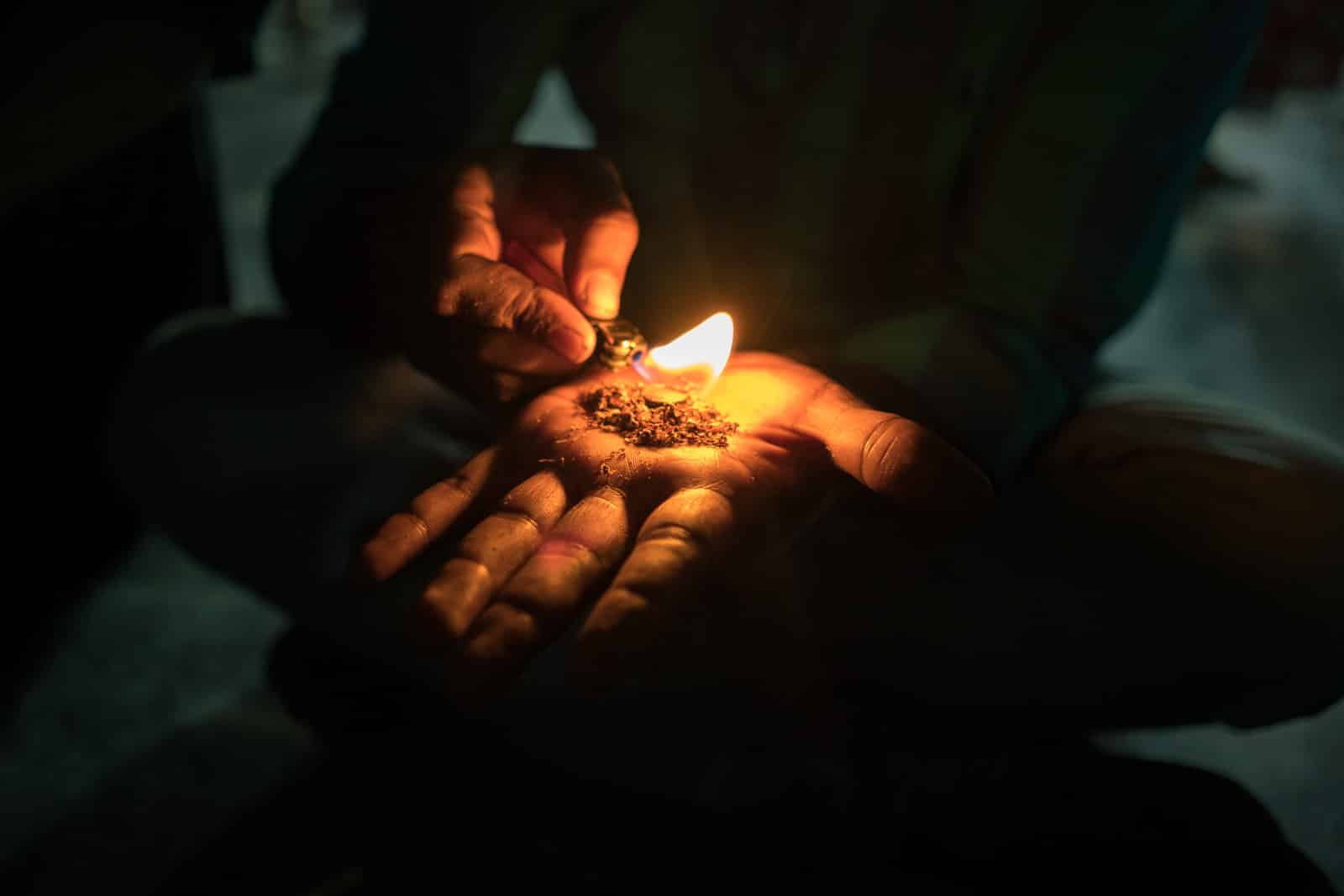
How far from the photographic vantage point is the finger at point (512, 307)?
714 mm

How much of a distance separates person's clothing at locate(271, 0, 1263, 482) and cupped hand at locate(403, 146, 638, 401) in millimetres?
92

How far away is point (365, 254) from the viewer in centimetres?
104

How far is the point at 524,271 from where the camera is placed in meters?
0.87

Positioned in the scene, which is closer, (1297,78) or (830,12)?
(830,12)

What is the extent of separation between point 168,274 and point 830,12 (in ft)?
3.87

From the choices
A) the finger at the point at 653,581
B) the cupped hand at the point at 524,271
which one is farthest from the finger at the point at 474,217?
the finger at the point at 653,581

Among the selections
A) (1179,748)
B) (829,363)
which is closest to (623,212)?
(829,363)

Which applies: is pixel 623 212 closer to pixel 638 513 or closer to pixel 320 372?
pixel 638 513

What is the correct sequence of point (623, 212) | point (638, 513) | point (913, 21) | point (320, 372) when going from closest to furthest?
point (638, 513), point (623, 212), point (913, 21), point (320, 372)

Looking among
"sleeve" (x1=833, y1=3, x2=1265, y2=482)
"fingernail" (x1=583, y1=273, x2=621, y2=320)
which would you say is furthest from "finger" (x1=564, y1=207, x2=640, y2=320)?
"sleeve" (x1=833, y1=3, x2=1265, y2=482)

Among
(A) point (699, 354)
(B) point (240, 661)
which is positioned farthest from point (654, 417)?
(B) point (240, 661)

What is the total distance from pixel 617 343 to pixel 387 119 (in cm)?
60

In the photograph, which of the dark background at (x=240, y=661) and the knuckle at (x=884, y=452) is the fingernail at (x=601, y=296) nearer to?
the knuckle at (x=884, y=452)

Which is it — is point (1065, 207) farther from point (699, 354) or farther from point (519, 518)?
point (519, 518)
